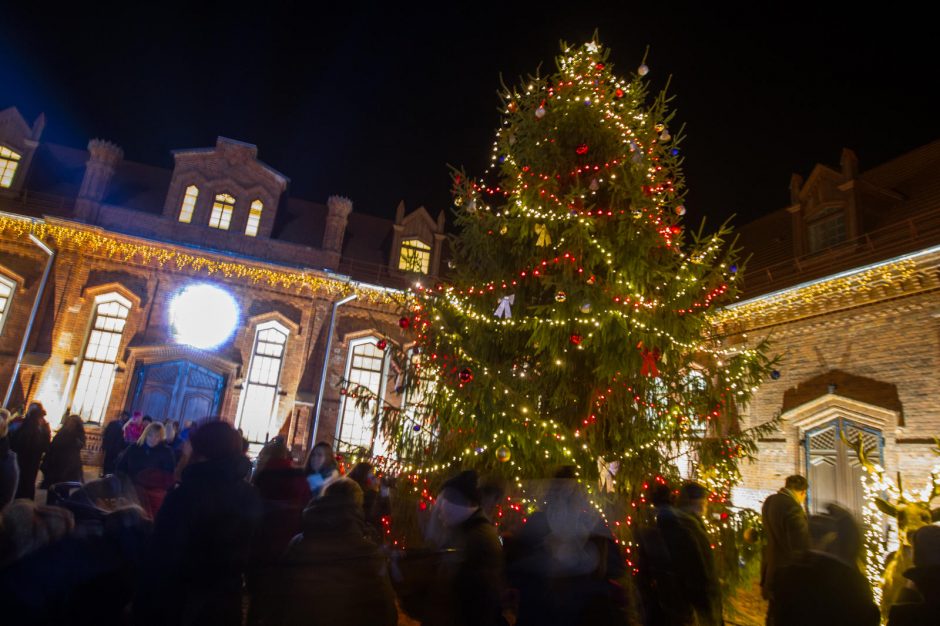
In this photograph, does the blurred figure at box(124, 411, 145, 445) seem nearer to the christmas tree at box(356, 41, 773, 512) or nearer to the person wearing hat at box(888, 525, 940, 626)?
the christmas tree at box(356, 41, 773, 512)

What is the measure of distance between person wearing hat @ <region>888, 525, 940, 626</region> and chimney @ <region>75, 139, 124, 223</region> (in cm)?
1997

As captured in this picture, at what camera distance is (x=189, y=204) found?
17.7 metres

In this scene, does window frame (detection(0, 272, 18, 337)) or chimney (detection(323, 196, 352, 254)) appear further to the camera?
chimney (detection(323, 196, 352, 254))

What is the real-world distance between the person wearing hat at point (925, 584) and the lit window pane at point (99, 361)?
18.4 m

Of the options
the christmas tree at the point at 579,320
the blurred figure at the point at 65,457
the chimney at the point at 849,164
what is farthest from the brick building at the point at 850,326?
the blurred figure at the point at 65,457

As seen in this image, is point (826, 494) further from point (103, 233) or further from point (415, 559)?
point (103, 233)

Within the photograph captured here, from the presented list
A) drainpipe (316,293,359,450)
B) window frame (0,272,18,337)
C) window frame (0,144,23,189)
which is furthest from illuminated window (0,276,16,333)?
drainpipe (316,293,359,450)

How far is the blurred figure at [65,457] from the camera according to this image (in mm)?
8242

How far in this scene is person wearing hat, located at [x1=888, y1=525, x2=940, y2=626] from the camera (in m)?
2.54

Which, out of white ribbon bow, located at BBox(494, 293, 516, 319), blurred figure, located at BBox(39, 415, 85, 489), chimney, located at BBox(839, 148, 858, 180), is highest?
chimney, located at BBox(839, 148, 858, 180)

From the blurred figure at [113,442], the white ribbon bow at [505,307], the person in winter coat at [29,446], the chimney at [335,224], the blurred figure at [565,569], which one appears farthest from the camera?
the chimney at [335,224]

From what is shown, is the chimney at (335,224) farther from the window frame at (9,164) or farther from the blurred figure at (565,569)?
the blurred figure at (565,569)

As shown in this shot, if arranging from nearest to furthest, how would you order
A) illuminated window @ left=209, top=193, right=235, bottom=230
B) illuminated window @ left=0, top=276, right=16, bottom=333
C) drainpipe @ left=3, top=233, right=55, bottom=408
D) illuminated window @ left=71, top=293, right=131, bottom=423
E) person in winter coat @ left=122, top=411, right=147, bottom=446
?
person in winter coat @ left=122, top=411, right=147, bottom=446, drainpipe @ left=3, top=233, right=55, bottom=408, illuminated window @ left=0, top=276, right=16, bottom=333, illuminated window @ left=71, top=293, right=131, bottom=423, illuminated window @ left=209, top=193, right=235, bottom=230

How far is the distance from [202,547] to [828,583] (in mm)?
3266
